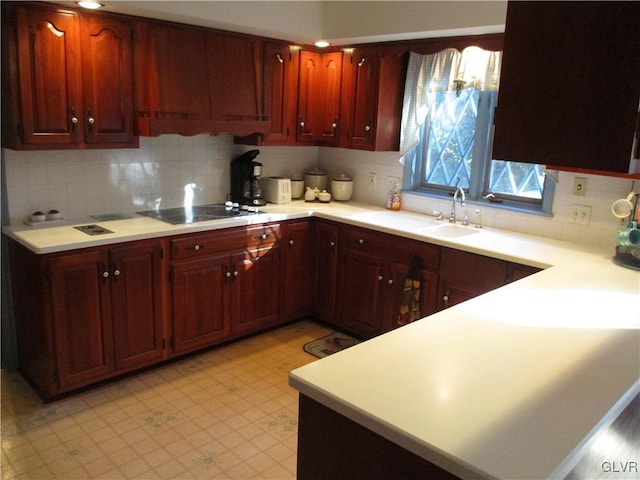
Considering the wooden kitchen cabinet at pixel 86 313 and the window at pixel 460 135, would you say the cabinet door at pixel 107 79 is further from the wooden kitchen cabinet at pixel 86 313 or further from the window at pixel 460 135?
the window at pixel 460 135

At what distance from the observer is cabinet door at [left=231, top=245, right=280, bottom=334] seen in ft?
12.1

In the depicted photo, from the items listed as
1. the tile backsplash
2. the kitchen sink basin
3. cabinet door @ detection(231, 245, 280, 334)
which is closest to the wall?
the tile backsplash

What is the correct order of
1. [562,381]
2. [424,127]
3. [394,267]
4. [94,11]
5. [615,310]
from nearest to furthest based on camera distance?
[562,381] < [615,310] < [94,11] < [394,267] < [424,127]

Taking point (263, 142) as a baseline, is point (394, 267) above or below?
below

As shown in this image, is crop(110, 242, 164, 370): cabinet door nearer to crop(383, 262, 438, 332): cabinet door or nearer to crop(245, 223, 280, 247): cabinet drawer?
crop(245, 223, 280, 247): cabinet drawer

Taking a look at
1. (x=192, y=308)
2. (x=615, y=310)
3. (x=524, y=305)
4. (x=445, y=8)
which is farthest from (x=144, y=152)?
(x=615, y=310)

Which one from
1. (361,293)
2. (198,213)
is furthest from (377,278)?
(198,213)

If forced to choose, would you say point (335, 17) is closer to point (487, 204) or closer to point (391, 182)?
point (391, 182)

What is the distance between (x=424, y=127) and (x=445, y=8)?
3.27 feet

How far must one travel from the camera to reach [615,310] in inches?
83.7

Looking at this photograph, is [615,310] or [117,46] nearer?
[615,310]

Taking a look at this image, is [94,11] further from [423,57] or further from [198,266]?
[423,57]

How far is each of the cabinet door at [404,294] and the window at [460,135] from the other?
83 cm

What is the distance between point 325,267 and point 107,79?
194 centimetres
